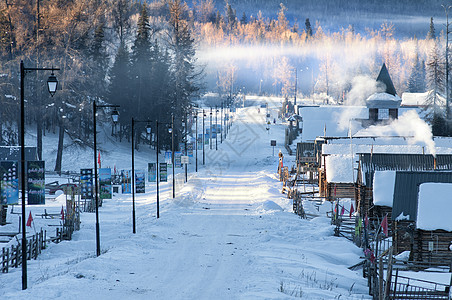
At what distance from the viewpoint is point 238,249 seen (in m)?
24.5

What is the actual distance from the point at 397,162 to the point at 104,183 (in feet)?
67.6

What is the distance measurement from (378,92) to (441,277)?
58.7 m

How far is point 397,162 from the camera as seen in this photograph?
37812 millimetres

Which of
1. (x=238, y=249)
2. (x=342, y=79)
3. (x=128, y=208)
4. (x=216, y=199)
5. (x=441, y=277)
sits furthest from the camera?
(x=342, y=79)

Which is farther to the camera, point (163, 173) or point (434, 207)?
point (163, 173)

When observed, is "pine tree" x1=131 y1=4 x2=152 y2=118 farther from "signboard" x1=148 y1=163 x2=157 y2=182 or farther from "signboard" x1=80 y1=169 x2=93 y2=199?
"signboard" x1=80 y1=169 x2=93 y2=199

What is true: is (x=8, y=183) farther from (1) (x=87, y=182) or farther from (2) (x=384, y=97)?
(2) (x=384, y=97)

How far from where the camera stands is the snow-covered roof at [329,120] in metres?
80.4

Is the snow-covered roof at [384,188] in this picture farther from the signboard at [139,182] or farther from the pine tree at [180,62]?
the pine tree at [180,62]

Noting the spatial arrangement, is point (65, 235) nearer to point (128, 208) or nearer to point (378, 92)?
point (128, 208)

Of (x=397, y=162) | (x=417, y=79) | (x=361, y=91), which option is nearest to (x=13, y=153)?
(x=397, y=162)

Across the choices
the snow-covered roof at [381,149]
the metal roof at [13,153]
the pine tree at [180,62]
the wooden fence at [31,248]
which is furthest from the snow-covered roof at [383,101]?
the wooden fence at [31,248]

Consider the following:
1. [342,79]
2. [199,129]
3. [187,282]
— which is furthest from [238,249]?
[342,79]

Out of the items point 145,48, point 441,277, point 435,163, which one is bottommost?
point 441,277
